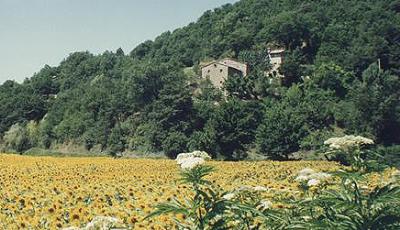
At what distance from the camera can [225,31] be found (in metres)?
100

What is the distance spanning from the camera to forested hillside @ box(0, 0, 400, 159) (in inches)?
1774

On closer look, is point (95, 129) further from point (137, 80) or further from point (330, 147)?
point (330, 147)

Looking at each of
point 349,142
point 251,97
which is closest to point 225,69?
point 251,97

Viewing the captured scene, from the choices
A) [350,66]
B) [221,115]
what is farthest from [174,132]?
[350,66]

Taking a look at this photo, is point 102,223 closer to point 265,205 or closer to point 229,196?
point 229,196

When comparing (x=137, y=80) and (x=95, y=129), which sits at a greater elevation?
(x=137, y=80)

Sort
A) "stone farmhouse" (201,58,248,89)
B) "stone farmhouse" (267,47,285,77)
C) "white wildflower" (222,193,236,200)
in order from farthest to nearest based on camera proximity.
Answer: "stone farmhouse" (267,47,285,77)
"stone farmhouse" (201,58,248,89)
"white wildflower" (222,193,236,200)

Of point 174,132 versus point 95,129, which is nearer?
point 174,132

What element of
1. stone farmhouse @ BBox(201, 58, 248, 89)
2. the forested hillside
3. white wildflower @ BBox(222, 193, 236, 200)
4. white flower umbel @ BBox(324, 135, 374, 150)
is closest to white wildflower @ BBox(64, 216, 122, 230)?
white wildflower @ BBox(222, 193, 236, 200)

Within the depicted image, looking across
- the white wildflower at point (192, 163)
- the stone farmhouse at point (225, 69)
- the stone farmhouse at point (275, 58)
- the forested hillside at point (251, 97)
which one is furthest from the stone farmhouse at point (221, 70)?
the white wildflower at point (192, 163)

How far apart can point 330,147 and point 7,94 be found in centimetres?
9546

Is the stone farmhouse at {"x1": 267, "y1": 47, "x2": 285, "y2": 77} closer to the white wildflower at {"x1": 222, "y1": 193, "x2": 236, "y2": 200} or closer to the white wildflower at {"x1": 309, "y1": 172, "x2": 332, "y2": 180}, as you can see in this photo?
the white wildflower at {"x1": 309, "y1": 172, "x2": 332, "y2": 180}

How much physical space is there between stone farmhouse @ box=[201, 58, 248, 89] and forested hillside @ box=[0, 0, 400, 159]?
7.11ft

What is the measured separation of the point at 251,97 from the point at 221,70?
8.70 metres
